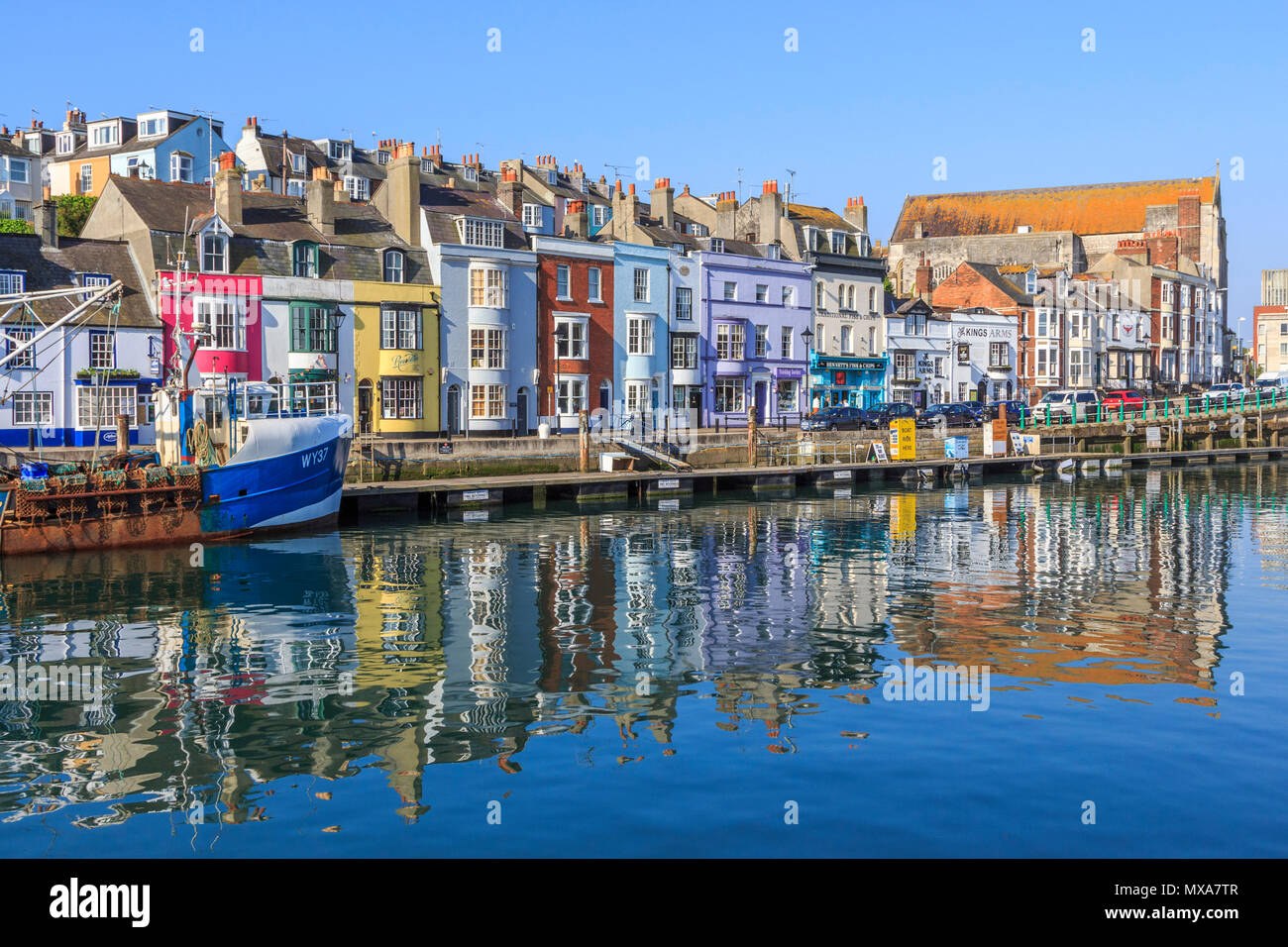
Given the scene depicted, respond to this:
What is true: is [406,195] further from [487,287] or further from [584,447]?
[584,447]

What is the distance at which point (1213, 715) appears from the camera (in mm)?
19188

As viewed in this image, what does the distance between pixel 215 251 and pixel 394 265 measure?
8969mm

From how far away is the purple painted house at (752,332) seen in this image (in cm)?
7788

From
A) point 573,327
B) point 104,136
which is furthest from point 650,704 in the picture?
point 104,136

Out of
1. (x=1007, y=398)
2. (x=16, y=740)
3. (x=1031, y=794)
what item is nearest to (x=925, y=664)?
(x=1031, y=794)

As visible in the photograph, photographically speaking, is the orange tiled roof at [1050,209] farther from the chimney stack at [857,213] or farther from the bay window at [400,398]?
the bay window at [400,398]

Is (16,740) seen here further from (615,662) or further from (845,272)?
(845,272)

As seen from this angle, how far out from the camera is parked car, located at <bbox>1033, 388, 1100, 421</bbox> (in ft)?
265

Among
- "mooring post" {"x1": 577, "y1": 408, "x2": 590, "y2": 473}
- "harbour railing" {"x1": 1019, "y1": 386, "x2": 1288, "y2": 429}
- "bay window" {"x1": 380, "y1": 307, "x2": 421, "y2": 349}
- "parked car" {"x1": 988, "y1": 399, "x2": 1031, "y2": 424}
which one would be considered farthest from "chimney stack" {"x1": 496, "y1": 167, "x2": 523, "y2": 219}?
"parked car" {"x1": 988, "y1": 399, "x2": 1031, "y2": 424}

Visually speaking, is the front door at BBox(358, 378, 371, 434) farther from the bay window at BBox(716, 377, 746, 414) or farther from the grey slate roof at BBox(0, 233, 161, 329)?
the bay window at BBox(716, 377, 746, 414)

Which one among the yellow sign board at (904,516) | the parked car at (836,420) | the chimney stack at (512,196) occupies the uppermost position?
the chimney stack at (512,196)

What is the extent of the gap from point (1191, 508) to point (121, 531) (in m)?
39.8

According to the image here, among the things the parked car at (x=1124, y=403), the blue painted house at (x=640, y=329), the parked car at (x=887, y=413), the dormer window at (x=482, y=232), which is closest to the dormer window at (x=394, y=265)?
the dormer window at (x=482, y=232)

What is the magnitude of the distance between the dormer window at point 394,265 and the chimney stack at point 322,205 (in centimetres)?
293
